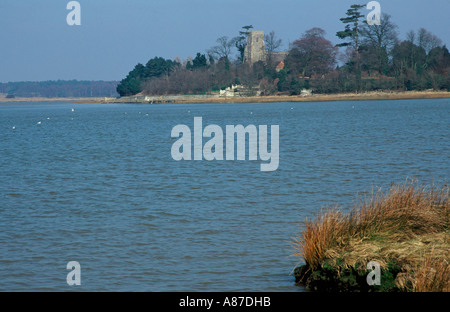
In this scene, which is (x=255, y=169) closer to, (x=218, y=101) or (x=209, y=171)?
(x=209, y=171)

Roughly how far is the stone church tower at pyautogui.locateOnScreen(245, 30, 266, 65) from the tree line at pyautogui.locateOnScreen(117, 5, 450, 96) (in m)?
2.04

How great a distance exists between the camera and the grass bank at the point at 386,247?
8.59 meters

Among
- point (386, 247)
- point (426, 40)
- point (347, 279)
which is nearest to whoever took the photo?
point (347, 279)

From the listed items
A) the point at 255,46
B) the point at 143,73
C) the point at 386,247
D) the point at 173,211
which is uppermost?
the point at 255,46

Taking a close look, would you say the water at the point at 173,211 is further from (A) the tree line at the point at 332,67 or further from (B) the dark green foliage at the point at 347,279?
(A) the tree line at the point at 332,67

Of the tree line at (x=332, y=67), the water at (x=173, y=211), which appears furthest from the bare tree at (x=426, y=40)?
the water at (x=173, y=211)

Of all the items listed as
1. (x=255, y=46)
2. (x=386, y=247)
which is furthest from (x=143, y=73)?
(x=386, y=247)

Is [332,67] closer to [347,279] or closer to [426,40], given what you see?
[426,40]

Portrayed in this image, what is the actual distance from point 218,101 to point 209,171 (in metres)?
130

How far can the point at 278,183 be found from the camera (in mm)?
21625

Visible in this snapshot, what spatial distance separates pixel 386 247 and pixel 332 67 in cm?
14225

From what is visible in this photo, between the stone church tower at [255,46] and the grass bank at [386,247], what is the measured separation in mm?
155036

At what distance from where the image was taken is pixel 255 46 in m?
166

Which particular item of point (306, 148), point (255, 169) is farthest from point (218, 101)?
point (255, 169)
